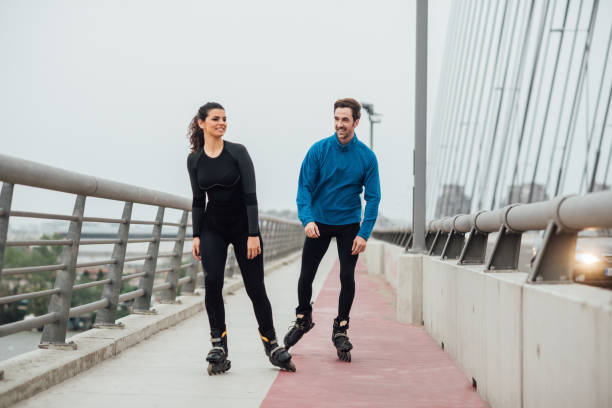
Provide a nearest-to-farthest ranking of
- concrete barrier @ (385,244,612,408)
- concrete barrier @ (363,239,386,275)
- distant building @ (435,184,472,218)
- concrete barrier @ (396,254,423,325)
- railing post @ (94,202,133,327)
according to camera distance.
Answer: concrete barrier @ (385,244,612,408)
railing post @ (94,202,133,327)
concrete barrier @ (396,254,423,325)
concrete barrier @ (363,239,386,275)
distant building @ (435,184,472,218)

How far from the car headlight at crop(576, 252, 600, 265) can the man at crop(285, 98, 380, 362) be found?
6.70m

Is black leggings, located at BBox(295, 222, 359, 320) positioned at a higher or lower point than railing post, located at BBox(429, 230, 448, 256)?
lower

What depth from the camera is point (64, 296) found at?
202 inches

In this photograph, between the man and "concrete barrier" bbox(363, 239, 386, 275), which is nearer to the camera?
the man

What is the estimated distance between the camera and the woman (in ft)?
17.0

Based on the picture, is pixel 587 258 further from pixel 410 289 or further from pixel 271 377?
pixel 271 377

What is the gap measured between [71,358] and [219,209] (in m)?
1.37

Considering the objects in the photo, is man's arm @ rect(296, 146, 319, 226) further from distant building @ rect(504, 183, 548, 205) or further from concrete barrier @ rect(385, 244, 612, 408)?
distant building @ rect(504, 183, 548, 205)

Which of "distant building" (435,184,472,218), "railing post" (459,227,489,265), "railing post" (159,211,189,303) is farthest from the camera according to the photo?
"distant building" (435,184,472,218)

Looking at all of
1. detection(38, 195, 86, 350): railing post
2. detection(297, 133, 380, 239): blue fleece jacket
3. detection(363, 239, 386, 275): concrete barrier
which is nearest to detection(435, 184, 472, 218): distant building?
detection(363, 239, 386, 275): concrete barrier

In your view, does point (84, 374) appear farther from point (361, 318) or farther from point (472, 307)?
point (361, 318)

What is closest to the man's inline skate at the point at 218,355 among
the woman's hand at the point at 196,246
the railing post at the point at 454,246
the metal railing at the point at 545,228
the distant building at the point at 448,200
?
the woman's hand at the point at 196,246

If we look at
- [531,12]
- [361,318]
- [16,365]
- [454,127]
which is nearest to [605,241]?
[361,318]

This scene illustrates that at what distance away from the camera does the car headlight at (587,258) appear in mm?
11554
